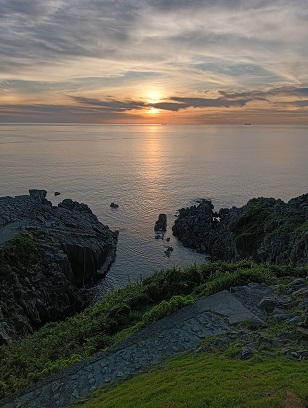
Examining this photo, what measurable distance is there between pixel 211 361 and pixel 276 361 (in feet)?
7.52

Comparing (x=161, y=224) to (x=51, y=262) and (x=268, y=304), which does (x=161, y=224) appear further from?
(x=268, y=304)

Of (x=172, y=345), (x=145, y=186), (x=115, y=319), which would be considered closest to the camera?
(x=172, y=345)

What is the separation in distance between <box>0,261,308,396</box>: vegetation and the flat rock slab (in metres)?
0.88

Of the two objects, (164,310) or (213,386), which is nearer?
A: (213,386)

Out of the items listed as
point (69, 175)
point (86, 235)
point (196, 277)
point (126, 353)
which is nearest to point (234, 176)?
point (69, 175)

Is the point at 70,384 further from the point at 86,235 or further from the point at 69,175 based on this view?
the point at 69,175

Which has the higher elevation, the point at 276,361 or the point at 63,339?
the point at 276,361

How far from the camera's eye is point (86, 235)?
58312 mm

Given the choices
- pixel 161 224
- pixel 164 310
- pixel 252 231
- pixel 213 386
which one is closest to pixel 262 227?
pixel 252 231

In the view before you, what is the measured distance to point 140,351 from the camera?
16594 mm

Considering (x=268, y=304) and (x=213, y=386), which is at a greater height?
(x=213, y=386)

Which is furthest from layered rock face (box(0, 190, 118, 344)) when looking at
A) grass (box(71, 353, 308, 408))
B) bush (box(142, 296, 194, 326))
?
grass (box(71, 353, 308, 408))

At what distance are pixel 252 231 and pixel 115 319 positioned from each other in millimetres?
39698

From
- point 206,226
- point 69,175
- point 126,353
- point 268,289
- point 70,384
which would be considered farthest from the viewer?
point 69,175
